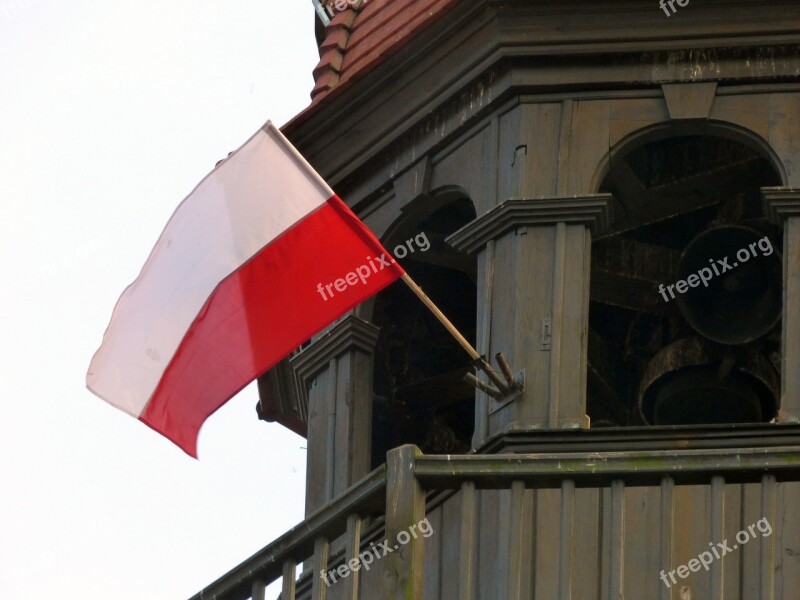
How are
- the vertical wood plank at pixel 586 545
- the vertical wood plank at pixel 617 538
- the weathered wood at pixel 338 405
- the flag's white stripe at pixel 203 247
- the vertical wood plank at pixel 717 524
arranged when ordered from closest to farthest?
the vertical wood plank at pixel 717 524 → the vertical wood plank at pixel 617 538 → the vertical wood plank at pixel 586 545 → the flag's white stripe at pixel 203 247 → the weathered wood at pixel 338 405

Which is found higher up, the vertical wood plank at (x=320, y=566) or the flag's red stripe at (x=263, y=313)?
the flag's red stripe at (x=263, y=313)

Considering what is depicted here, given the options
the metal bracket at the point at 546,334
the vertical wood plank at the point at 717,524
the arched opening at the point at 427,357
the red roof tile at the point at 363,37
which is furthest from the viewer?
the arched opening at the point at 427,357

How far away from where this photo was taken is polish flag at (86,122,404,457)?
14703 millimetres

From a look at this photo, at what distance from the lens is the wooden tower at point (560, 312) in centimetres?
1292

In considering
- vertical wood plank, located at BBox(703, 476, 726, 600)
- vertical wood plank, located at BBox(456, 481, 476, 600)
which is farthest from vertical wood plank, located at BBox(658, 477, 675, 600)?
vertical wood plank, located at BBox(456, 481, 476, 600)

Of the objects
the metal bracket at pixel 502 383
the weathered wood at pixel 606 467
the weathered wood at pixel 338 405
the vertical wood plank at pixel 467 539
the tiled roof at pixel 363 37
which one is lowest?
the vertical wood plank at pixel 467 539

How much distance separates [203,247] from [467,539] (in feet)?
10.5

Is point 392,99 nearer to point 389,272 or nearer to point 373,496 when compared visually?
point 389,272

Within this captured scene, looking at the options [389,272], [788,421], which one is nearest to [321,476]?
[389,272]

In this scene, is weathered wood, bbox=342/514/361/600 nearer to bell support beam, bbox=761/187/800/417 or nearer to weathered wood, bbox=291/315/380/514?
bell support beam, bbox=761/187/800/417

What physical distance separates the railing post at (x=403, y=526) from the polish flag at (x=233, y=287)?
72.9 inches

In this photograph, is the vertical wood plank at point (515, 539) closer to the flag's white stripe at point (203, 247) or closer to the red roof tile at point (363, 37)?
the flag's white stripe at point (203, 247)

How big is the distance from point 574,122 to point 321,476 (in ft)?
7.49

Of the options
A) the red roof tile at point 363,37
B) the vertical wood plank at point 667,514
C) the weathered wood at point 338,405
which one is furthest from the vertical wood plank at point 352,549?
the red roof tile at point 363,37
